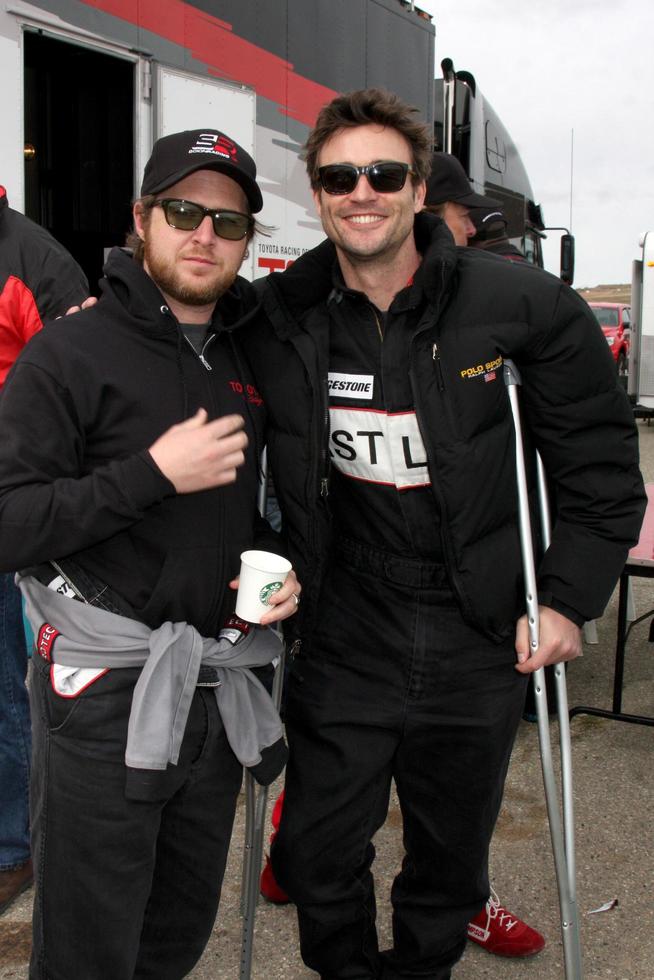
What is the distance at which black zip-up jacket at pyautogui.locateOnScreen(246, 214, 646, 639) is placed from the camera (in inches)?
87.7

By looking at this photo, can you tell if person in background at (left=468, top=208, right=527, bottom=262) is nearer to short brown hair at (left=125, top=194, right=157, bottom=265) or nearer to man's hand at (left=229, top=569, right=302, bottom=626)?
short brown hair at (left=125, top=194, right=157, bottom=265)

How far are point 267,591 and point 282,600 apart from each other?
0.19 feet

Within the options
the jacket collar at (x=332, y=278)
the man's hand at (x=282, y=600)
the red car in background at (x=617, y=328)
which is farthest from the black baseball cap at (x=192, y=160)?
the red car in background at (x=617, y=328)

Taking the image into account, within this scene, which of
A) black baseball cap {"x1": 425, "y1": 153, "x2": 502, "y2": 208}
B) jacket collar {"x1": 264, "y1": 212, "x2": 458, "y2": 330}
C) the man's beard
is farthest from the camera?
black baseball cap {"x1": 425, "y1": 153, "x2": 502, "y2": 208}

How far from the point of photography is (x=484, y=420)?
89.4 inches

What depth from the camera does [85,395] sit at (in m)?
1.88

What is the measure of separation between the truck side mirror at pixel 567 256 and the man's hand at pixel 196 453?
25.9 ft

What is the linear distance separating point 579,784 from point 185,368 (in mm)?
2741

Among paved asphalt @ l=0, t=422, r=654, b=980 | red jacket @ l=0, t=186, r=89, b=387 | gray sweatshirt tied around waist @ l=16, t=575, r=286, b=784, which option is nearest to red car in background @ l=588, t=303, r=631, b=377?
paved asphalt @ l=0, t=422, r=654, b=980

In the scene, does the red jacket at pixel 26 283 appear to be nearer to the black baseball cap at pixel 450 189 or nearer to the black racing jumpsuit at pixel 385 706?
the black racing jumpsuit at pixel 385 706

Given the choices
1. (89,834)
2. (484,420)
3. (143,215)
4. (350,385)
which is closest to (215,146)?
(143,215)

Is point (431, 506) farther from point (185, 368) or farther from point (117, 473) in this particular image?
point (117, 473)

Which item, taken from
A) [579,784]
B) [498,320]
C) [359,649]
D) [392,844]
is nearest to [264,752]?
[359,649]

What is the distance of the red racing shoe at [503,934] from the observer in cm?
285
